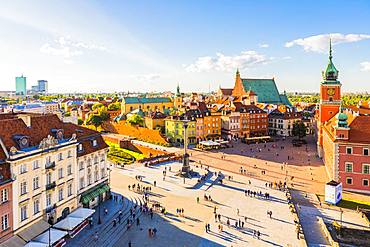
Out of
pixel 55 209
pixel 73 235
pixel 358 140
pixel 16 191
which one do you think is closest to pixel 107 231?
pixel 73 235

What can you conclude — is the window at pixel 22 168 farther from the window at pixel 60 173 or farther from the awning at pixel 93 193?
the awning at pixel 93 193

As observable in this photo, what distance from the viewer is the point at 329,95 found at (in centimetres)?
7338

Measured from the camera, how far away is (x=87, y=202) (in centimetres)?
3750

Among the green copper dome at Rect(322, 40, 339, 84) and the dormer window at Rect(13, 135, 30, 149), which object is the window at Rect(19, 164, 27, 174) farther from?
the green copper dome at Rect(322, 40, 339, 84)

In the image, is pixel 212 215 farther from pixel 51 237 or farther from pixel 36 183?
pixel 36 183

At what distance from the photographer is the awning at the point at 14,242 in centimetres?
2612

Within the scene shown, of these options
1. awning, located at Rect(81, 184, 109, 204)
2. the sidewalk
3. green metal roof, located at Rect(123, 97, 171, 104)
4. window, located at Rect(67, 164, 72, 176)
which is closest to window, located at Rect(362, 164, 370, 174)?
the sidewalk

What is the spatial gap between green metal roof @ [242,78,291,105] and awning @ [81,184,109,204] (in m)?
105

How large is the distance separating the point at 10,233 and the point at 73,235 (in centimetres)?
615

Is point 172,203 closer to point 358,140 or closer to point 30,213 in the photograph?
point 30,213

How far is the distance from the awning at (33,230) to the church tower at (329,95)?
5984 cm

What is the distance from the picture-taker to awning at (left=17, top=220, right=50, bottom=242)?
2792cm

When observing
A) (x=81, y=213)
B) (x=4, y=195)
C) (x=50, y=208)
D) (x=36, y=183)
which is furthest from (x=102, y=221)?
(x=4, y=195)

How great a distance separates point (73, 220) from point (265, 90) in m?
122
